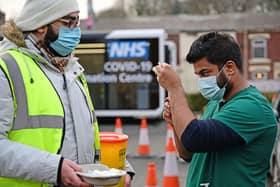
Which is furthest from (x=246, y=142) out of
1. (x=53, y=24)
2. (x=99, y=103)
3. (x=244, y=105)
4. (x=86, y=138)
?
(x=99, y=103)

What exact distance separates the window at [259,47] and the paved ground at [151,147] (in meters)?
18.3

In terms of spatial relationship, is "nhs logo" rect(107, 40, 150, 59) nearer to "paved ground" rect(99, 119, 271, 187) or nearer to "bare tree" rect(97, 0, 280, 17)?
"paved ground" rect(99, 119, 271, 187)

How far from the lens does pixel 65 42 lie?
9.53ft

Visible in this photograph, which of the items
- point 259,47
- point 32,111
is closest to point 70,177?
point 32,111

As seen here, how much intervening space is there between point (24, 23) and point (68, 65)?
1.03ft

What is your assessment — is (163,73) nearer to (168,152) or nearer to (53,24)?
(53,24)

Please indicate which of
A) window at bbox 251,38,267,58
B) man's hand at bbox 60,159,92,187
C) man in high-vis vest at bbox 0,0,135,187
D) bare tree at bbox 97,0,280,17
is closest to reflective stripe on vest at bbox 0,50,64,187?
man in high-vis vest at bbox 0,0,135,187

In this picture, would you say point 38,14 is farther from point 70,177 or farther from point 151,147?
point 151,147

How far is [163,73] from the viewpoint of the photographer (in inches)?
120

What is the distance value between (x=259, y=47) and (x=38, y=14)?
34.1 m

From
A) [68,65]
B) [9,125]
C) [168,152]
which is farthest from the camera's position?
[168,152]

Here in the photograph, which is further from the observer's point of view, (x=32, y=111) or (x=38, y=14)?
(x=38, y=14)

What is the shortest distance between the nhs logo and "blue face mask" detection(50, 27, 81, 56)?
565 inches

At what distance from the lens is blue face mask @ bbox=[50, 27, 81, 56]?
2.90 meters
